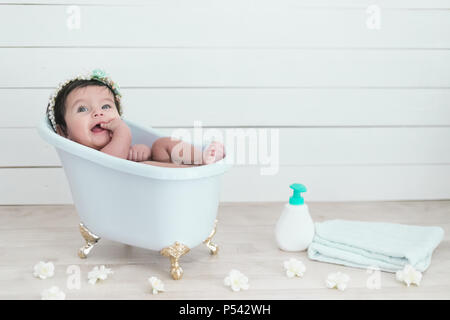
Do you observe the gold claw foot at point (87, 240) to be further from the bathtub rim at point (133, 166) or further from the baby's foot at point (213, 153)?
the baby's foot at point (213, 153)

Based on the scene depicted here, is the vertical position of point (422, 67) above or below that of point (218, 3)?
below

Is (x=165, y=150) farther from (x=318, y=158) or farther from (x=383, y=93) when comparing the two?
(x=383, y=93)

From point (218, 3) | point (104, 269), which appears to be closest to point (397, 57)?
point (218, 3)

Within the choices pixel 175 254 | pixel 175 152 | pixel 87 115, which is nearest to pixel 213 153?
pixel 175 152

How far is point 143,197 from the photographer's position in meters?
1.36

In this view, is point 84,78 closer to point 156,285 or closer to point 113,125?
point 113,125

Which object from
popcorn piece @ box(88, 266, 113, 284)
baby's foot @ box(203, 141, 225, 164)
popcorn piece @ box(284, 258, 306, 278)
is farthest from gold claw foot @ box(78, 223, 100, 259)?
popcorn piece @ box(284, 258, 306, 278)

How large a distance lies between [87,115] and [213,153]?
0.40 m

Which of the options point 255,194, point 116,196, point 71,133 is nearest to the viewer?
point 116,196

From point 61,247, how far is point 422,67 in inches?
62.6

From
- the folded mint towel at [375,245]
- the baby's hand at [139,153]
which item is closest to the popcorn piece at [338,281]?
the folded mint towel at [375,245]

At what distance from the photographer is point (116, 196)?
1.39 m

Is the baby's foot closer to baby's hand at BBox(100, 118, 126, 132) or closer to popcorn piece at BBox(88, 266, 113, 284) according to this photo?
baby's hand at BBox(100, 118, 126, 132)
